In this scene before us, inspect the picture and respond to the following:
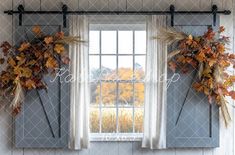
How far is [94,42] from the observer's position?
4703 millimetres

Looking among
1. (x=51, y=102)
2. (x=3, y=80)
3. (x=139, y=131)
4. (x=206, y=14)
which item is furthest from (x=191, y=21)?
(x=3, y=80)

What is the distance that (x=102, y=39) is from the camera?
15.4 ft

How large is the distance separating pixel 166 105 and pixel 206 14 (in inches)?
43.5

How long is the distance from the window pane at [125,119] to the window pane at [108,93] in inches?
5.7

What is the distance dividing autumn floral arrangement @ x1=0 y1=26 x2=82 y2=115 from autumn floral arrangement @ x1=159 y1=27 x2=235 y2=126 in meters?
1.09

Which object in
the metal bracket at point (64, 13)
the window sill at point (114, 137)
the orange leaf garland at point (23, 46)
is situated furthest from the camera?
the window sill at point (114, 137)

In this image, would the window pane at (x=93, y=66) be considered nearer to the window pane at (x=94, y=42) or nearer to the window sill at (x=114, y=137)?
the window pane at (x=94, y=42)

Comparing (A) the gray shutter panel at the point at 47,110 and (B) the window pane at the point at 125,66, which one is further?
(B) the window pane at the point at 125,66

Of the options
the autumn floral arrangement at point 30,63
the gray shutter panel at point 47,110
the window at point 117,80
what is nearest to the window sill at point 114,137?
the window at point 117,80

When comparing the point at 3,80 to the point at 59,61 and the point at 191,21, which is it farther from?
the point at 191,21

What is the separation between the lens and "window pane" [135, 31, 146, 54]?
4.72 metres

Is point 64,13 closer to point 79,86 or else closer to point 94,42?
point 94,42

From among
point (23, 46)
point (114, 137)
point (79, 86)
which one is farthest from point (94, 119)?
point (23, 46)

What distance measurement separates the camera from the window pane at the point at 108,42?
15.4 ft
